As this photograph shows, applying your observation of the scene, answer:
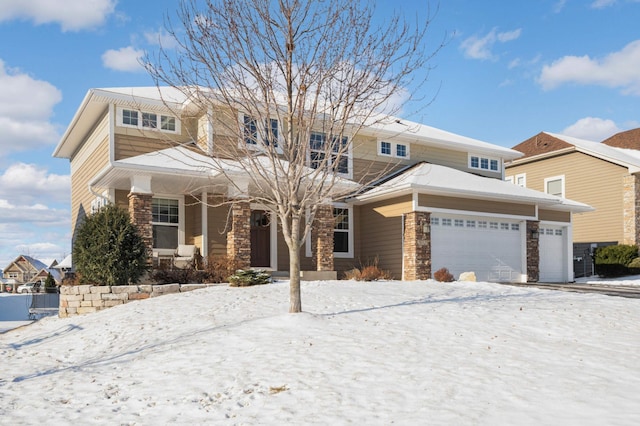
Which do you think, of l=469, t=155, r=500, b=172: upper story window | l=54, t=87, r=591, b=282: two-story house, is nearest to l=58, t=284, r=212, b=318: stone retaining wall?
l=54, t=87, r=591, b=282: two-story house

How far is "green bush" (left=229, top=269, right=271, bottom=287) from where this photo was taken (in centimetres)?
1447

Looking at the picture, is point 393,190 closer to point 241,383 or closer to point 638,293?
point 638,293

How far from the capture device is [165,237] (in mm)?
17984

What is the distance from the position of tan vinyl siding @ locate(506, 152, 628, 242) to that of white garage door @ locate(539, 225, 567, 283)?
450 cm

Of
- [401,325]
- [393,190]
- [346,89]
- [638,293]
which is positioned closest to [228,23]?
[346,89]

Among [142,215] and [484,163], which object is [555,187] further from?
[142,215]

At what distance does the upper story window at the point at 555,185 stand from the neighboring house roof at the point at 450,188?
6.16 metres

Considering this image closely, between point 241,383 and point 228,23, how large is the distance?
6.40 m

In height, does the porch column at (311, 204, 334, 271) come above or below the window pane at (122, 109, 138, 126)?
below

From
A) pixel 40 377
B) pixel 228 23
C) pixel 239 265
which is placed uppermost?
pixel 228 23

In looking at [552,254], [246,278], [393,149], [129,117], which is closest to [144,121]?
[129,117]

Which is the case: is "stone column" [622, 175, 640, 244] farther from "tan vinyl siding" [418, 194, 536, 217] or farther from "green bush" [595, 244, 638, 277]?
"tan vinyl siding" [418, 194, 536, 217]

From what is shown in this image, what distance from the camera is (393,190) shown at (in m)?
19.1

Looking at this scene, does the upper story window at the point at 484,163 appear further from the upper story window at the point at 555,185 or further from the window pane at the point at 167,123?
the window pane at the point at 167,123
